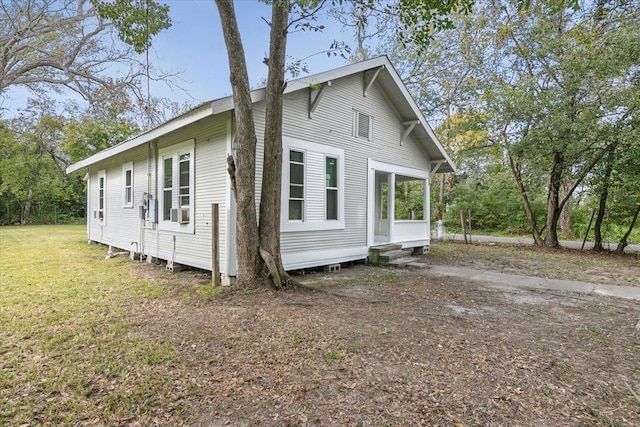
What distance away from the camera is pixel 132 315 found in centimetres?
461

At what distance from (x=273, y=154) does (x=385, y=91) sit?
5.27m

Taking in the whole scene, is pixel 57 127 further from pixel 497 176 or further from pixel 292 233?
pixel 497 176

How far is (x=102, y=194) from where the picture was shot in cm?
1275

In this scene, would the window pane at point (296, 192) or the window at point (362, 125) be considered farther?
the window at point (362, 125)

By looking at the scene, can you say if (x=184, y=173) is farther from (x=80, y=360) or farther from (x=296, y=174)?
(x=80, y=360)

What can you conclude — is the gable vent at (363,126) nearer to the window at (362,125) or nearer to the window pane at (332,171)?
the window at (362,125)

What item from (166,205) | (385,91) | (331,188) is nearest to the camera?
(331,188)

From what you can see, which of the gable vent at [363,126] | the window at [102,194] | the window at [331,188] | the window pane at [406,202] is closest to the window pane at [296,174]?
the window at [331,188]

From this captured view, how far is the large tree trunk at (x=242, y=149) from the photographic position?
5477 mm

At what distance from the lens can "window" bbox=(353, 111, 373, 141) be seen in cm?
875

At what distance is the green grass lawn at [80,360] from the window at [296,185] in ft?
9.91

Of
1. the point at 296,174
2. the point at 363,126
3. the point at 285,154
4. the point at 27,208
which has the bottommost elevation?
the point at 27,208

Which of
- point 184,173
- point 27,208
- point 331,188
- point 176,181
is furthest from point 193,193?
point 27,208

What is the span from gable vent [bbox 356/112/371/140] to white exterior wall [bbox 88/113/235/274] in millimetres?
3843
